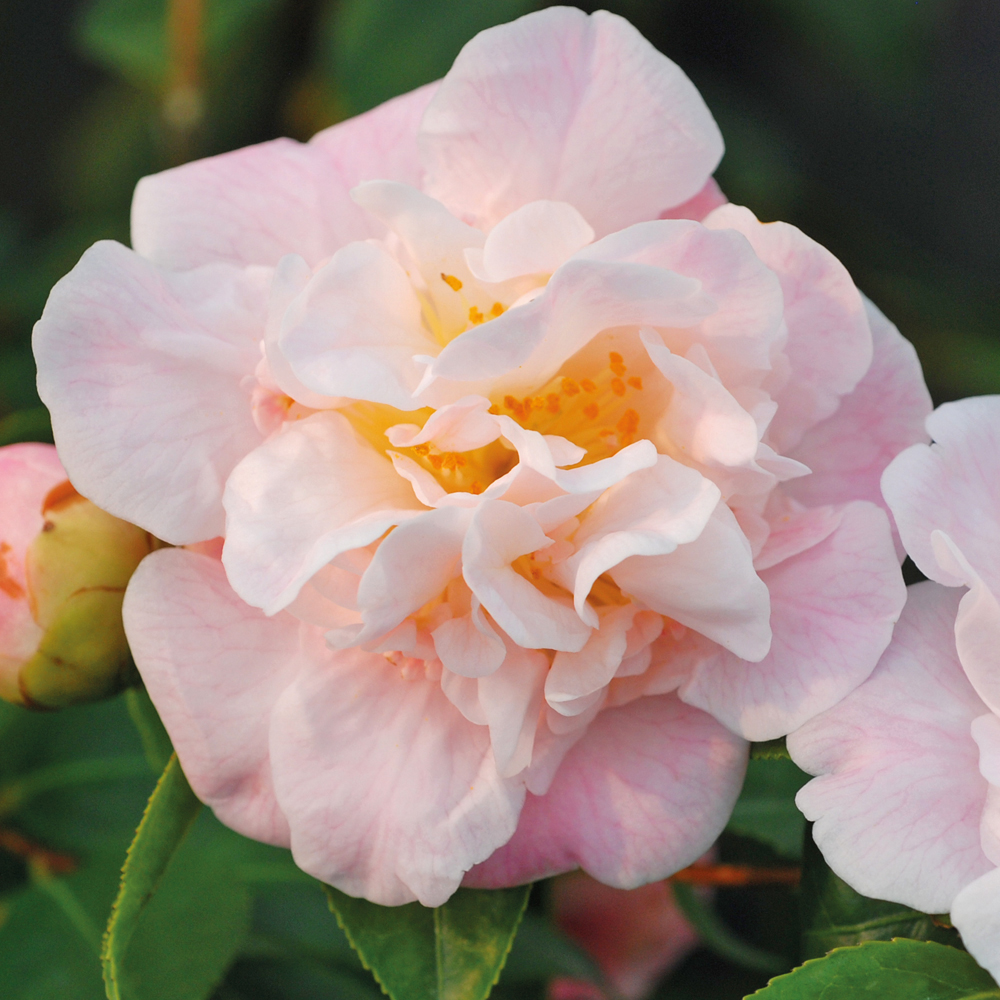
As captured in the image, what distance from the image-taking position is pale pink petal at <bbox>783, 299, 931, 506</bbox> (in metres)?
0.69

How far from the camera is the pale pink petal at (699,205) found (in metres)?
0.69

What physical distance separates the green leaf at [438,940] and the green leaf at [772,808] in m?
0.32

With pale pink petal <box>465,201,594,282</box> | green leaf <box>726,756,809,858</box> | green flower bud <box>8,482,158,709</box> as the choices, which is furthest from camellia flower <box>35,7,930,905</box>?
green leaf <box>726,756,809,858</box>

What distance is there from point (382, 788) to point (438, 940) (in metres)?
0.13

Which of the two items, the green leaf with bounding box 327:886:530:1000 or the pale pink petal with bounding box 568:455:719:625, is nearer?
the pale pink petal with bounding box 568:455:719:625

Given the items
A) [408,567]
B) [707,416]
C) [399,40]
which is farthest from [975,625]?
[399,40]

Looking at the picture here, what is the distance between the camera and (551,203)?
61 cm

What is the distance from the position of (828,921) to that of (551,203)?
463mm

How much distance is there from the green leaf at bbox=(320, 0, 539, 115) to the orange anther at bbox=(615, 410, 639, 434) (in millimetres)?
1006

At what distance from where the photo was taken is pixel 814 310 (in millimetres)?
646

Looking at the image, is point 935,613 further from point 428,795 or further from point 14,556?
point 14,556

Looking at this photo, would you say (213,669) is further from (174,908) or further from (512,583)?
(174,908)

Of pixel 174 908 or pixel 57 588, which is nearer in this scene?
pixel 57 588

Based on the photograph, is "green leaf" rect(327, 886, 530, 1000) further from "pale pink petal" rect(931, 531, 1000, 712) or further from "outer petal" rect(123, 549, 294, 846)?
"pale pink petal" rect(931, 531, 1000, 712)
